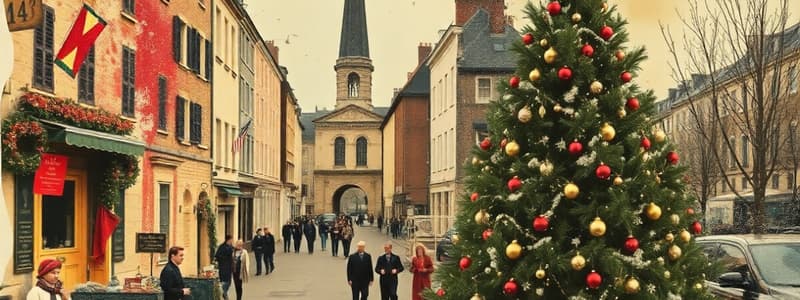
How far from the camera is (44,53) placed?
45.2 feet

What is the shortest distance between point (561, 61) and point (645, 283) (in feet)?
5.16

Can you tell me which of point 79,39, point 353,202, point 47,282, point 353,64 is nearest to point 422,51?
point 353,64

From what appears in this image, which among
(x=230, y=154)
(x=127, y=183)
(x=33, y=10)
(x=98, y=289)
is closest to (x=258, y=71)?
(x=230, y=154)

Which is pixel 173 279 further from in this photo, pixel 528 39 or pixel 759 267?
pixel 528 39

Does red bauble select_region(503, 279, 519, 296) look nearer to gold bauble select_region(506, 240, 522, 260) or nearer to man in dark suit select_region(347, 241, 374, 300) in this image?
gold bauble select_region(506, 240, 522, 260)

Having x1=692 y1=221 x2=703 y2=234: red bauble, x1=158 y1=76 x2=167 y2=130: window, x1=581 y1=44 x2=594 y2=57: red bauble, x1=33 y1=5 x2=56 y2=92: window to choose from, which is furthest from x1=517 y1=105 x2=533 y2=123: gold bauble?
x1=158 y1=76 x2=167 y2=130: window

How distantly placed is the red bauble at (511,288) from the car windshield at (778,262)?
4.42 m

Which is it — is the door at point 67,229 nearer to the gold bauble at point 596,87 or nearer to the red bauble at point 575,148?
the red bauble at point 575,148

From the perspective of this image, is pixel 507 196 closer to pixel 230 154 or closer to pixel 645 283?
pixel 645 283

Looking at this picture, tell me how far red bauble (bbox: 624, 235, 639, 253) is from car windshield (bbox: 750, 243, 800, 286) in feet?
13.5

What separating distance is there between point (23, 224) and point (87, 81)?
3.43 meters

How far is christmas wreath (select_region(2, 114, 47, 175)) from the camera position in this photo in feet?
40.7

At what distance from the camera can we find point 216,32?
30328 mm

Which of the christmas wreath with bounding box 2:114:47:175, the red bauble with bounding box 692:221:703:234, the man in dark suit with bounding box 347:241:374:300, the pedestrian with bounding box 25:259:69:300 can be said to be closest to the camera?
the red bauble with bounding box 692:221:703:234
